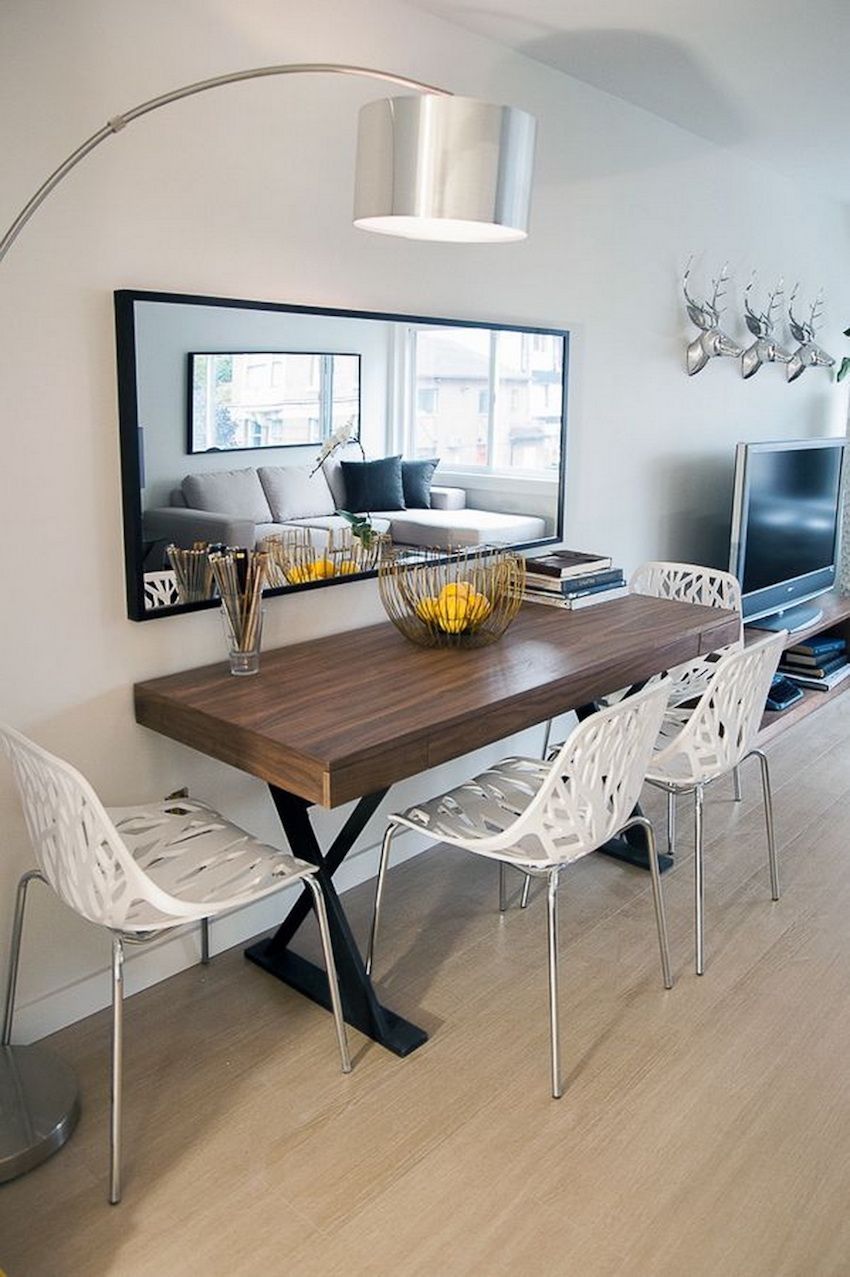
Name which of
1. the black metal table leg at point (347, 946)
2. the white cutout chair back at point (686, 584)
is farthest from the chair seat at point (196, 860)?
the white cutout chair back at point (686, 584)

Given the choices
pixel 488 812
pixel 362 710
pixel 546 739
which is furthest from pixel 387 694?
pixel 546 739

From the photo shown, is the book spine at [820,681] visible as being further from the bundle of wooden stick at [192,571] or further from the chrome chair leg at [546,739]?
the bundle of wooden stick at [192,571]

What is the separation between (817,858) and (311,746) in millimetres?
1940

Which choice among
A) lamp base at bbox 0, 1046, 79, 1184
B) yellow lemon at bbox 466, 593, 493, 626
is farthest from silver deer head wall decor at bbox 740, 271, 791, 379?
lamp base at bbox 0, 1046, 79, 1184

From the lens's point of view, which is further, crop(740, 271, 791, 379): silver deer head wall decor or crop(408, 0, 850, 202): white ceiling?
crop(740, 271, 791, 379): silver deer head wall decor

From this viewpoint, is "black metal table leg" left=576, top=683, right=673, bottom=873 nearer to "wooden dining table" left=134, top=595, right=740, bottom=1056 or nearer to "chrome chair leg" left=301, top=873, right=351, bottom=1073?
"wooden dining table" left=134, top=595, right=740, bottom=1056

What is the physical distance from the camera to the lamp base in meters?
1.94

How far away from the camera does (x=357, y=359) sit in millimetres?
2703

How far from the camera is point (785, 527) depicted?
4590 mm

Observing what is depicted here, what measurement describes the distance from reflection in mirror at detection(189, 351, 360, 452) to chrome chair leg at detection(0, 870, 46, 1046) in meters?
0.97

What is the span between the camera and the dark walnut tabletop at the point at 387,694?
2.04m

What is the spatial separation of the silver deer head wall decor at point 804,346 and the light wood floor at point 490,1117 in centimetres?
288

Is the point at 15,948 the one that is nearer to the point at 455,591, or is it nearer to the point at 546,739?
the point at 455,591

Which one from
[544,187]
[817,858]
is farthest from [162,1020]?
[544,187]
